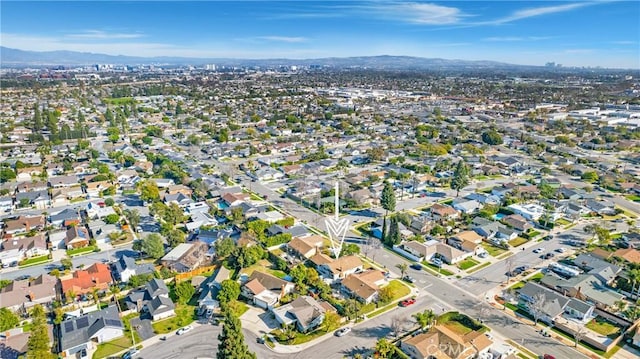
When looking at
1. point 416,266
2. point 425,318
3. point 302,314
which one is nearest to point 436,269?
point 416,266

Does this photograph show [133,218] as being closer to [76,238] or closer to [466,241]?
[76,238]

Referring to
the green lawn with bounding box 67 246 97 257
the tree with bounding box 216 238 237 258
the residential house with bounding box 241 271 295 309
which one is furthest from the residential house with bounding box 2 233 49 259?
the residential house with bounding box 241 271 295 309

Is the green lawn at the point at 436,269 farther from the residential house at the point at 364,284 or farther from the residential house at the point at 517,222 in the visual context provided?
the residential house at the point at 517,222

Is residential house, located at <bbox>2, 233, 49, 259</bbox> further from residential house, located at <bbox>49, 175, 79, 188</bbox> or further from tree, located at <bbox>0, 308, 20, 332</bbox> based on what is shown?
residential house, located at <bbox>49, 175, 79, 188</bbox>

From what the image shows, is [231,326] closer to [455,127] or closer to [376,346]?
[376,346]

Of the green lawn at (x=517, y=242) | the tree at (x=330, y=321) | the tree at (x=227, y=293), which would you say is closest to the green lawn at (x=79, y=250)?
the tree at (x=227, y=293)
